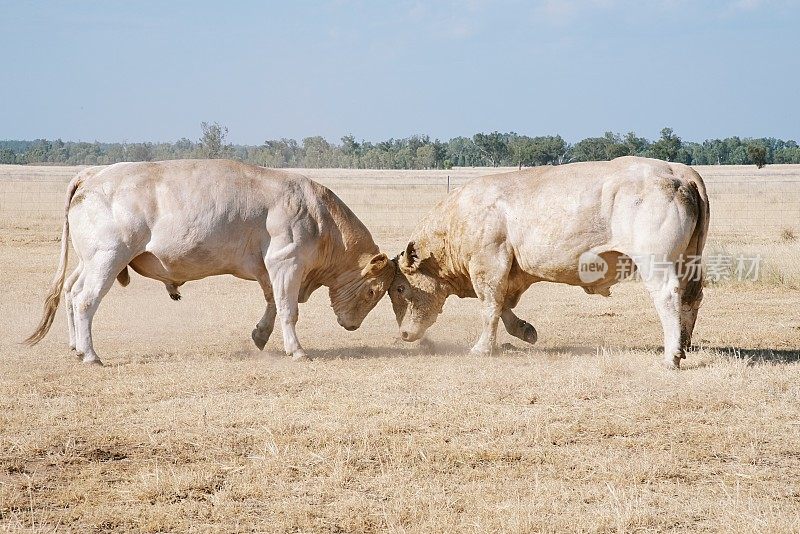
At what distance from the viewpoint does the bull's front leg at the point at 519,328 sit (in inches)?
427

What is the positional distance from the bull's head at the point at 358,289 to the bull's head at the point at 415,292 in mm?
160

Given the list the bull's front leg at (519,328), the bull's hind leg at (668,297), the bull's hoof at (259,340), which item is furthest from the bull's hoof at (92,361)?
the bull's hind leg at (668,297)

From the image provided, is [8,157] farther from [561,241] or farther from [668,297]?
[668,297]

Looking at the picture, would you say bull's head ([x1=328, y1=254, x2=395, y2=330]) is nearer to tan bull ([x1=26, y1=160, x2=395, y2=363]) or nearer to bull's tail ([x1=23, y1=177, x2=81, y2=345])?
tan bull ([x1=26, y1=160, x2=395, y2=363])

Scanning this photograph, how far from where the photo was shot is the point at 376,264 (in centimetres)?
1066

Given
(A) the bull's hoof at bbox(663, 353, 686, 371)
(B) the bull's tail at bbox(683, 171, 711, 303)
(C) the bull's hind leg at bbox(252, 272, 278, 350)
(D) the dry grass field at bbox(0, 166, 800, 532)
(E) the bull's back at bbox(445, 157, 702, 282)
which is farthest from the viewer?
(C) the bull's hind leg at bbox(252, 272, 278, 350)

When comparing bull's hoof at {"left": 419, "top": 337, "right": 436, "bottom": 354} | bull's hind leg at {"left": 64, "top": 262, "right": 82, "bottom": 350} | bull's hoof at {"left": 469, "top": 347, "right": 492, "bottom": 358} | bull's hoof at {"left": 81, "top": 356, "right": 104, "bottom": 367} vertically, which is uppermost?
bull's hind leg at {"left": 64, "top": 262, "right": 82, "bottom": 350}

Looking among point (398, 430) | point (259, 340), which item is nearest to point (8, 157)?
point (259, 340)

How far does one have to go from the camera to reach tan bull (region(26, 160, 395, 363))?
9617 mm

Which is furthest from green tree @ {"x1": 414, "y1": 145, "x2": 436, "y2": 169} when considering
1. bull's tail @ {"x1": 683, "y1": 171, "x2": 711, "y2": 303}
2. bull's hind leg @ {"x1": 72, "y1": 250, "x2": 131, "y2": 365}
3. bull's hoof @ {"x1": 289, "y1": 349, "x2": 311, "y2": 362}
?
bull's hind leg @ {"x1": 72, "y1": 250, "x2": 131, "y2": 365}

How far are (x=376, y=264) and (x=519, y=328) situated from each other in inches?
67.6

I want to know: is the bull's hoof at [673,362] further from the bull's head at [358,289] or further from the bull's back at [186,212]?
the bull's back at [186,212]

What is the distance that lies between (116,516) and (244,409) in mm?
2517

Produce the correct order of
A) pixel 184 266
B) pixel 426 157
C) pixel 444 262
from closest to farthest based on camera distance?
pixel 184 266 → pixel 444 262 → pixel 426 157
